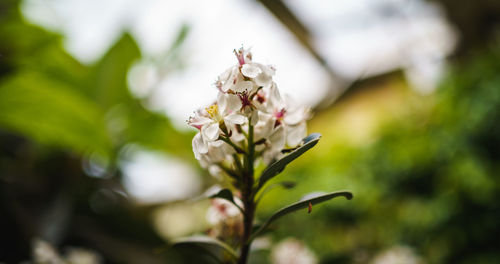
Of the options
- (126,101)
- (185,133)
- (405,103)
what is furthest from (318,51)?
(126,101)

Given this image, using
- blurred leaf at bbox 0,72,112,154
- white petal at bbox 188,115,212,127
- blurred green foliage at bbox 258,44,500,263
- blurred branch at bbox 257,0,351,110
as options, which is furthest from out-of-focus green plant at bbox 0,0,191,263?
blurred branch at bbox 257,0,351,110

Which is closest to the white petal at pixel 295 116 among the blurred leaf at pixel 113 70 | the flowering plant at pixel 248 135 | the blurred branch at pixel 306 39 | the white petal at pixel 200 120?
the flowering plant at pixel 248 135

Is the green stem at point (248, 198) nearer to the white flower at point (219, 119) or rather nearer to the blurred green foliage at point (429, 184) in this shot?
the white flower at point (219, 119)

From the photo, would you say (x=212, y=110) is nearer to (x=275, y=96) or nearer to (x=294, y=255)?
(x=275, y=96)

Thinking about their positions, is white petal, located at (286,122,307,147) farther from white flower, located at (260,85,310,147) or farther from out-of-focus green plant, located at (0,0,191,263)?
out-of-focus green plant, located at (0,0,191,263)

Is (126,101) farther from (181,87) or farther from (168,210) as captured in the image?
(168,210)

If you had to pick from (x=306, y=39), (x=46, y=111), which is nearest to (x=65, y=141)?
(x=46, y=111)

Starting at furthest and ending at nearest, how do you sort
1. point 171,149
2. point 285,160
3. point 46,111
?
point 171,149 → point 46,111 → point 285,160

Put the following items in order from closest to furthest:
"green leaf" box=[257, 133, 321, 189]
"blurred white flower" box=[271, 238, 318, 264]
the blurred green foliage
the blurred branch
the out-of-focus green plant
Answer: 1. "green leaf" box=[257, 133, 321, 189]
2. "blurred white flower" box=[271, 238, 318, 264]
3. the out-of-focus green plant
4. the blurred green foliage
5. the blurred branch
